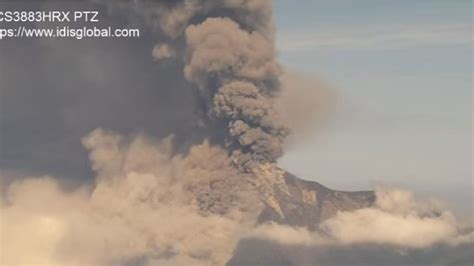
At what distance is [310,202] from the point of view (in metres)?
111

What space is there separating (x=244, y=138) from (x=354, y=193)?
85.5 m

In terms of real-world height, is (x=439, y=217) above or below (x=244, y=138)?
above

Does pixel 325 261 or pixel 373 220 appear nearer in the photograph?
pixel 325 261

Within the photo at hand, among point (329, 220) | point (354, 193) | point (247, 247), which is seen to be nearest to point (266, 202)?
point (247, 247)

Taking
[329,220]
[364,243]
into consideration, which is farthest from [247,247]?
[364,243]

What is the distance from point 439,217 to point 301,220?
303ft

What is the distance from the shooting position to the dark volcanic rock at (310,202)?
3880 inches

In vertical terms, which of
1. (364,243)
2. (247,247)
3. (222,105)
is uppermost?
(364,243)

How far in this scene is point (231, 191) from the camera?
50.0 m

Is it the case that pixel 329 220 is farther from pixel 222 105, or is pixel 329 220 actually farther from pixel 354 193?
pixel 222 105

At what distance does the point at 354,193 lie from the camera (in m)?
132

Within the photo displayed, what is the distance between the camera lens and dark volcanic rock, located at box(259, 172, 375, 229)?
98.6 meters

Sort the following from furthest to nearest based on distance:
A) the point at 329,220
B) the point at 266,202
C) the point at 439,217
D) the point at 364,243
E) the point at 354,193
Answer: the point at 439,217 → the point at 364,243 → the point at 354,193 → the point at 329,220 → the point at 266,202

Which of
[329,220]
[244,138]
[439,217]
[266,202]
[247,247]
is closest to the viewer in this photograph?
[244,138]
